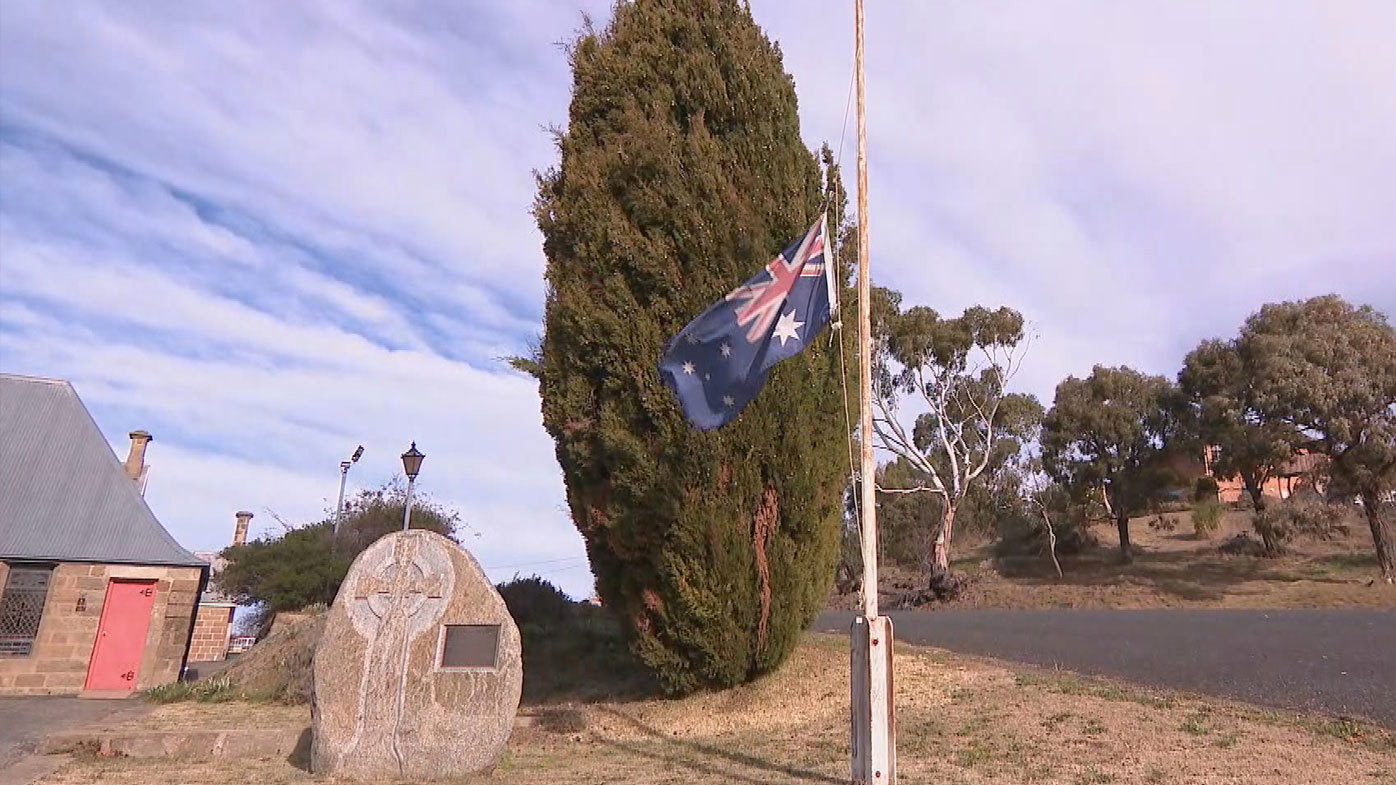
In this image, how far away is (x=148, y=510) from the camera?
65.7 feet

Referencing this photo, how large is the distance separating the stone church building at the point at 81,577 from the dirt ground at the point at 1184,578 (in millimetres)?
24421

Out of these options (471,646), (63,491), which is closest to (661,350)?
(471,646)

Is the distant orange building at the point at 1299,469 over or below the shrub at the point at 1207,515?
over

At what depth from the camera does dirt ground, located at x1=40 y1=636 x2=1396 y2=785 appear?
680 centimetres

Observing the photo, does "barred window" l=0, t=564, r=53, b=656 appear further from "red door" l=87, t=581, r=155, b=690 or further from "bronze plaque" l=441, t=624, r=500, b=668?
"bronze plaque" l=441, t=624, r=500, b=668

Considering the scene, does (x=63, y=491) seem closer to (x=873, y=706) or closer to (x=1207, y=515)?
(x=873, y=706)

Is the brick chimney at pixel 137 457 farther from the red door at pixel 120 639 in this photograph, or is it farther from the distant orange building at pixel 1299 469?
the distant orange building at pixel 1299 469

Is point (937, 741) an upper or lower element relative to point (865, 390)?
lower

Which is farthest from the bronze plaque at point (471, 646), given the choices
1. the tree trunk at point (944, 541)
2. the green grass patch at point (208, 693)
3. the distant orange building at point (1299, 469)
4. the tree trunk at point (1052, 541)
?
the tree trunk at point (1052, 541)

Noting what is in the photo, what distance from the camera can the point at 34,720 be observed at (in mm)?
13266

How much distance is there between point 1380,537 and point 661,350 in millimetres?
27611

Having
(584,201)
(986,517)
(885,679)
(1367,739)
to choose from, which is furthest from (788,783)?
(986,517)

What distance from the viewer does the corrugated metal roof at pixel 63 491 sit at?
722 inches

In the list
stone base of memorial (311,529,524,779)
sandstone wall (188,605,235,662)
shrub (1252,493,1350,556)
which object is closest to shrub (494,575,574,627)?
stone base of memorial (311,529,524,779)
